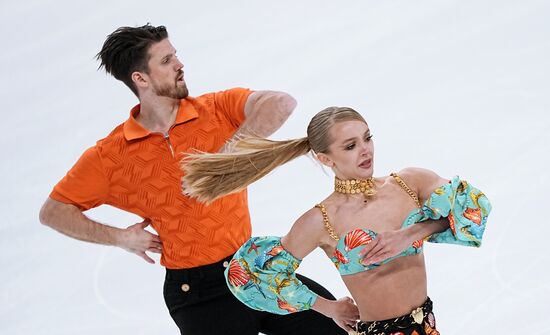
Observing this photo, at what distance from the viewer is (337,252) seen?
3508 mm

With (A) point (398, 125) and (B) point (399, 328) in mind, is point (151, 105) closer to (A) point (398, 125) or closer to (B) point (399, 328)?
(B) point (399, 328)

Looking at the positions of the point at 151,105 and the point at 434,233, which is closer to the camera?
the point at 434,233

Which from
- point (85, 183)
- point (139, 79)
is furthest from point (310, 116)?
point (85, 183)

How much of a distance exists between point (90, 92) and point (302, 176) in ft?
6.53

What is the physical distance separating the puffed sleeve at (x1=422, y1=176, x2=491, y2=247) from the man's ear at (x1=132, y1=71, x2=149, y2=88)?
1.53 m

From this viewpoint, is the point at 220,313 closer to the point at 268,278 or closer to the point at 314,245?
the point at 268,278

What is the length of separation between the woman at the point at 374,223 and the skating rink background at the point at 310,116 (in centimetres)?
163

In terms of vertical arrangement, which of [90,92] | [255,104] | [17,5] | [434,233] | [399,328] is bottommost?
[399,328]

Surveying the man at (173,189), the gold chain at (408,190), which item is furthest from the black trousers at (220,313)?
the gold chain at (408,190)

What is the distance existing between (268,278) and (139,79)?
1214 mm

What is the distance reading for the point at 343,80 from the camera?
7.04 m

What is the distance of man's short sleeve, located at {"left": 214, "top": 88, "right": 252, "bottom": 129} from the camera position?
14.6ft

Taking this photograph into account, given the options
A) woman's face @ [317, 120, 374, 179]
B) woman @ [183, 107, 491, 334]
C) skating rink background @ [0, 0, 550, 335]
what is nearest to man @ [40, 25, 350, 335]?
woman @ [183, 107, 491, 334]

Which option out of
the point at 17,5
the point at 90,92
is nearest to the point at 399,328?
the point at 90,92
